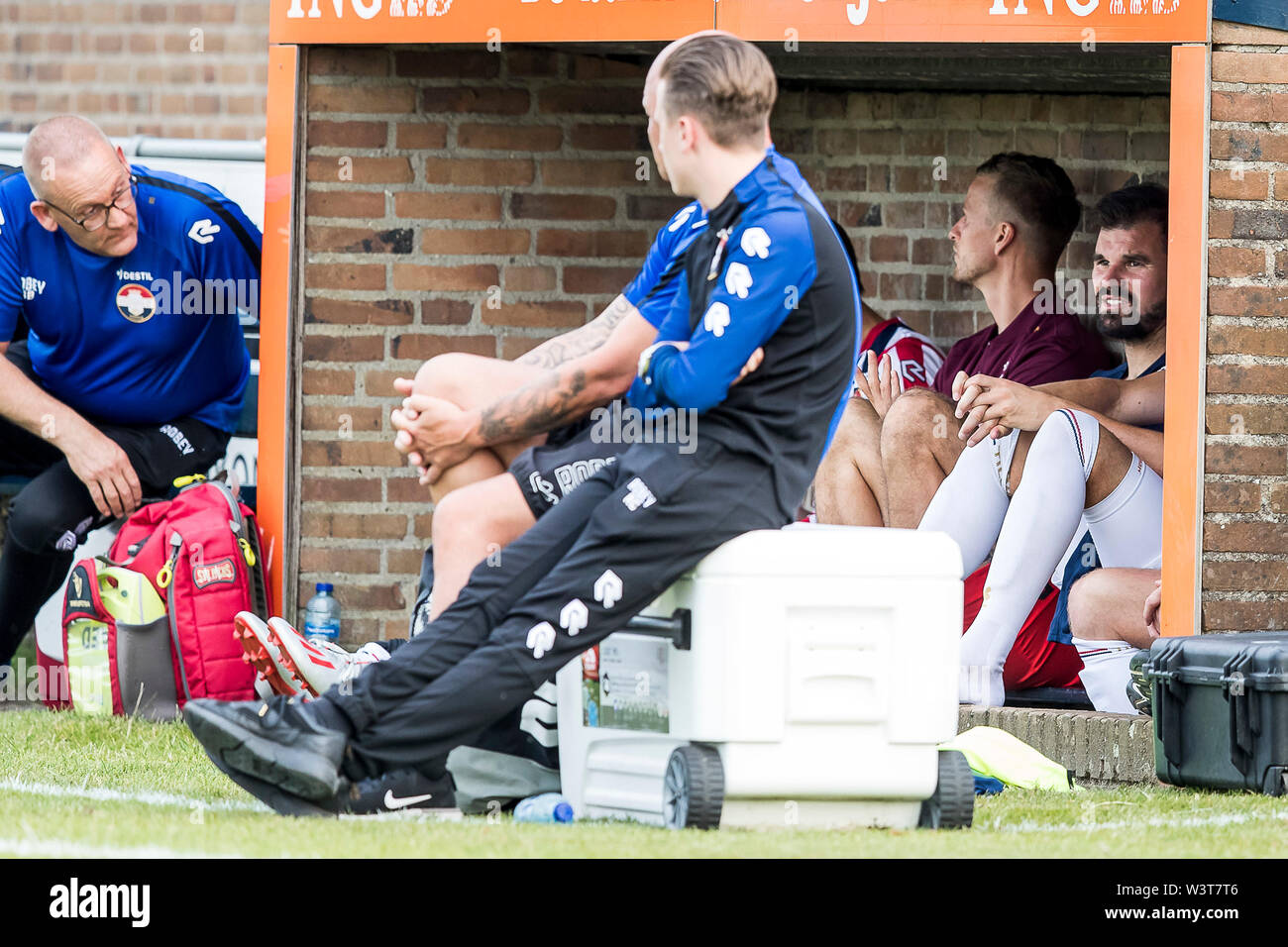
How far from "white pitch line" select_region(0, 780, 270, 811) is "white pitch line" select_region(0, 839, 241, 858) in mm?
618

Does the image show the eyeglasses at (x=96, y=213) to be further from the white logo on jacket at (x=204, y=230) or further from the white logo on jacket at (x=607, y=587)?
the white logo on jacket at (x=607, y=587)

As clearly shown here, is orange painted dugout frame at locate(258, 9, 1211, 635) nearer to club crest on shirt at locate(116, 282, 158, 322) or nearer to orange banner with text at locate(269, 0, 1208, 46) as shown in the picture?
orange banner with text at locate(269, 0, 1208, 46)

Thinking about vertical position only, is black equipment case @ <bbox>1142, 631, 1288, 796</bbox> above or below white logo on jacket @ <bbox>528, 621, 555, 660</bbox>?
below

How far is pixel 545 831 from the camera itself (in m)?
3.11

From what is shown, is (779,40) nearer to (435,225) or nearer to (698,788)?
(435,225)

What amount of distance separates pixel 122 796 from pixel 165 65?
782 cm

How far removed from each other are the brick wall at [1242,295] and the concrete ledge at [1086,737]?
42 centimetres

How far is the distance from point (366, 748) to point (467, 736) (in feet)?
0.62

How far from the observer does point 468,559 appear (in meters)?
3.68

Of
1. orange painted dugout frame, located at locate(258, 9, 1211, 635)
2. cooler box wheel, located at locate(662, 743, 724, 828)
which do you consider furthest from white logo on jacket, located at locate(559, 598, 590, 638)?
orange painted dugout frame, located at locate(258, 9, 1211, 635)

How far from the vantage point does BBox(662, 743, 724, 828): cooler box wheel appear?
316 centimetres

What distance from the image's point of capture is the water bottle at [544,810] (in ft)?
11.2

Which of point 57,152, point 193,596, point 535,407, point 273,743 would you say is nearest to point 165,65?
point 57,152

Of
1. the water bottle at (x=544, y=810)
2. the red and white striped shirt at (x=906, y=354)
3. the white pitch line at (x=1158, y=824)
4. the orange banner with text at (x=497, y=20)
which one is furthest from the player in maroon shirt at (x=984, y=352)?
the water bottle at (x=544, y=810)
